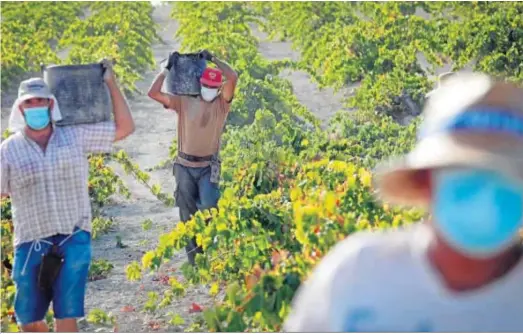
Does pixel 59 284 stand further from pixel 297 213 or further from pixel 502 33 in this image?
pixel 502 33

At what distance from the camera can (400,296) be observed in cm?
211

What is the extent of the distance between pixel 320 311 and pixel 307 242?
2.58m

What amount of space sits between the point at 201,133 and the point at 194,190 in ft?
1.32

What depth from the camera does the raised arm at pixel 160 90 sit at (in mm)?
7554

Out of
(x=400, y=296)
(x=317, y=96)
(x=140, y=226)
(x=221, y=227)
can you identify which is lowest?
(x=317, y=96)

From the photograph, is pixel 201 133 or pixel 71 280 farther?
pixel 201 133

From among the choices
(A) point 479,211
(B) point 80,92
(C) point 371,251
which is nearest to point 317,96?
(B) point 80,92

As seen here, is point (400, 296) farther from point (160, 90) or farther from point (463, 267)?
point (160, 90)

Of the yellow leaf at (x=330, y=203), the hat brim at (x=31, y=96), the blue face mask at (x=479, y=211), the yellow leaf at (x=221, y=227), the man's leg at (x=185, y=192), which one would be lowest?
the man's leg at (x=185, y=192)

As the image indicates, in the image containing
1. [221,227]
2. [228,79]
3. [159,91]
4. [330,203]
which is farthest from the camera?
[228,79]

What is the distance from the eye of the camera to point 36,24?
107 ft

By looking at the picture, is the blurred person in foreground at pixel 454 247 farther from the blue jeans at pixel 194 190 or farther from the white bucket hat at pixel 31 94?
the blue jeans at pixel 194 190

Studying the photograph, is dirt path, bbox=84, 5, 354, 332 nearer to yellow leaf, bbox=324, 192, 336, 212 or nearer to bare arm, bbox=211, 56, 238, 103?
bare arm, bbox=211, 56, 238, 103

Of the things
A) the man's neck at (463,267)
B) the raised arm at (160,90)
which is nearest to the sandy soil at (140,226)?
the raised arm at (160,90)
